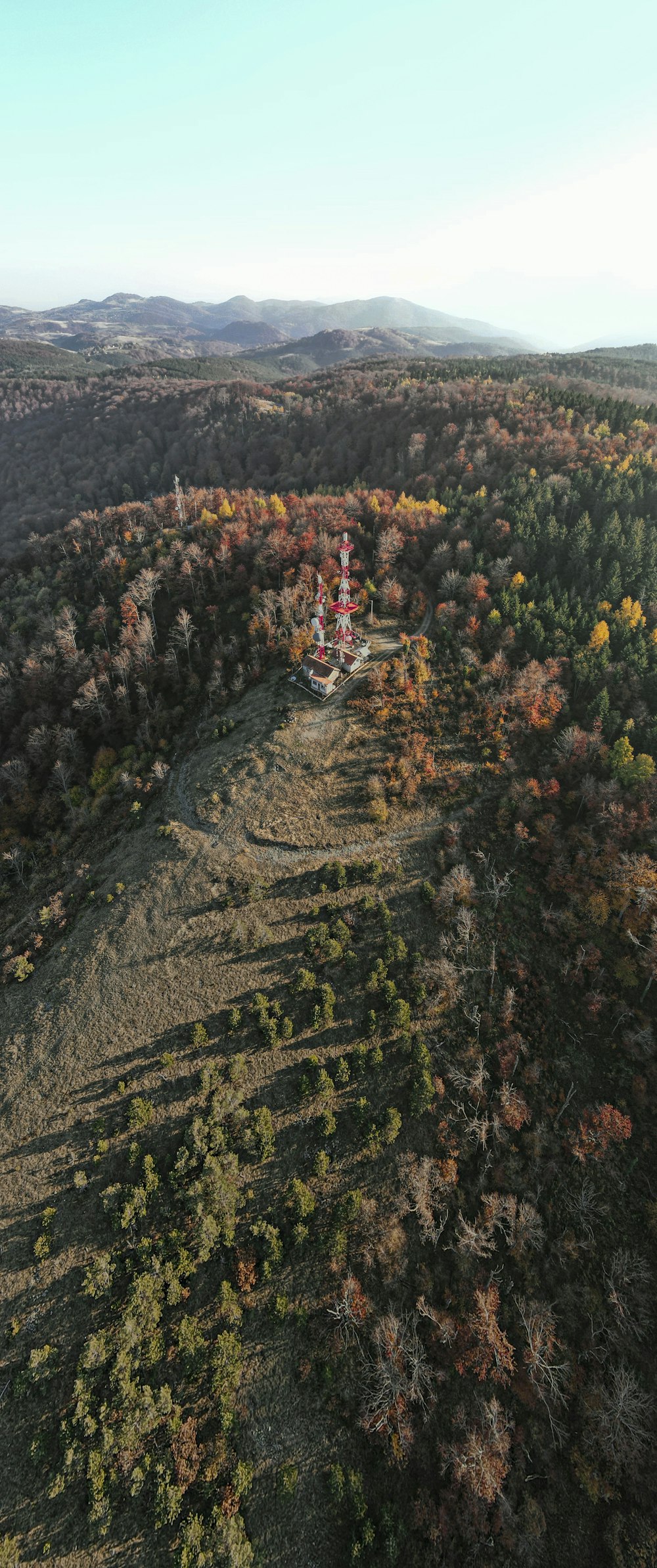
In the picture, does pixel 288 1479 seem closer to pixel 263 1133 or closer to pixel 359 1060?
pixel 263 1133

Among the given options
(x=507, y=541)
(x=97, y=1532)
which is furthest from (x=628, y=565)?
(x=97, y=1532)

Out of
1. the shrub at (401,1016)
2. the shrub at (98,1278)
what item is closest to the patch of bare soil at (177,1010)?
the shrub at (98,1278)

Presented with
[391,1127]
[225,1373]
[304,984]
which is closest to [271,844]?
[304,984]

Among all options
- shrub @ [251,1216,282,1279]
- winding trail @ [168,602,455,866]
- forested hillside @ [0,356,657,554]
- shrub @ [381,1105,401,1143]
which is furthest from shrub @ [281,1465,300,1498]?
forested hillside @ [0,356,657,554]

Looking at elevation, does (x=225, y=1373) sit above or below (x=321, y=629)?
below

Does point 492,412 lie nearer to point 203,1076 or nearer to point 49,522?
point 49,522

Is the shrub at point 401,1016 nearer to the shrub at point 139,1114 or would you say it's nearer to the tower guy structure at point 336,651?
the shrub at point 139,1114
